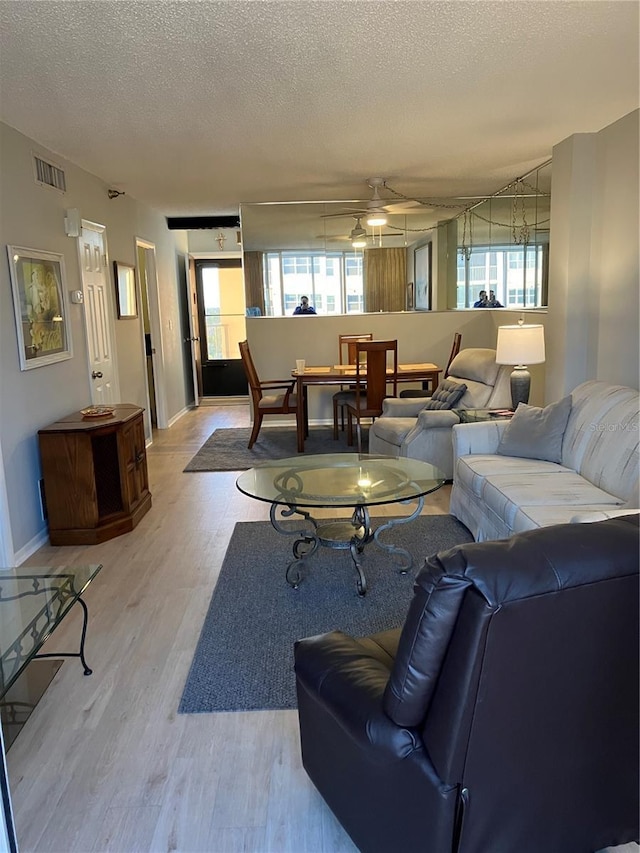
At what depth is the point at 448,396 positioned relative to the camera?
201 inches

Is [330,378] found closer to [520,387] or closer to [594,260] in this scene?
[520,387]

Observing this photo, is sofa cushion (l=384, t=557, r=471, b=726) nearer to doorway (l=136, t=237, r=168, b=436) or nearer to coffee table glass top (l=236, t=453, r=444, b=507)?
coffee table glass top (l=236, t=453, r=444, b=507)

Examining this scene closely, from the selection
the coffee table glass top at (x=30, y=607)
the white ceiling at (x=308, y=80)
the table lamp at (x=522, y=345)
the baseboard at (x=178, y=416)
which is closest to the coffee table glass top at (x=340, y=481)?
the coffee table glass top at (x=30, y=607)

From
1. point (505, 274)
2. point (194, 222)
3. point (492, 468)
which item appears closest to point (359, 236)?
point (505, 274)

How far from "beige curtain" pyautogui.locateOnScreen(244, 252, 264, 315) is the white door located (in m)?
2.00

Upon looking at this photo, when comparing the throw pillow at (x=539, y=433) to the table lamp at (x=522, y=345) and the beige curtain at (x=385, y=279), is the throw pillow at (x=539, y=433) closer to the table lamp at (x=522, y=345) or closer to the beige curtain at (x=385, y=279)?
the table lamp at (x=522, y=345)

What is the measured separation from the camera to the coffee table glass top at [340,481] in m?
2.99

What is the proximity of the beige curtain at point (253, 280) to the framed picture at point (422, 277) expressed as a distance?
1.77m

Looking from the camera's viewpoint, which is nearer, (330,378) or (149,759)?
(149,759)

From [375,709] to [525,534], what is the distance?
52cm

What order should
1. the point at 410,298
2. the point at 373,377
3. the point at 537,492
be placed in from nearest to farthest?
the point at 537,492, the point at 373,377, the point at 410,298

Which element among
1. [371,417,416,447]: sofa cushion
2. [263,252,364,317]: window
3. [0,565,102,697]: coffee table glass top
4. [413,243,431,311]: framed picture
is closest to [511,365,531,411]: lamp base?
[371,417,416,447]: sofa cushion

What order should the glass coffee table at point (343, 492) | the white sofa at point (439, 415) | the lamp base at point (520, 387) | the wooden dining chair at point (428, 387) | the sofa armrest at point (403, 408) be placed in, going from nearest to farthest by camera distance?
1. the glass coffee table at point (343, 492)
2. the lamp base at point (520, 387)
3. the white sofa at point (439, 415)
4. the sofa armrest at point (403, 408)
5. the wooden dining chair at point (428, 387)

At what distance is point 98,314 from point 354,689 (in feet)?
14.2
